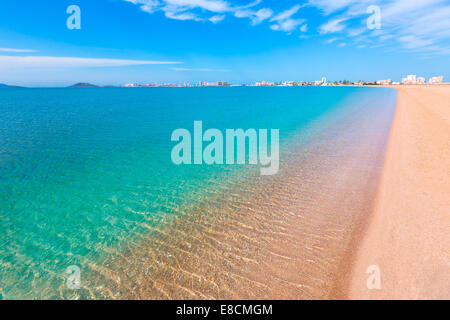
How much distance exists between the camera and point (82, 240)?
22.1 feet

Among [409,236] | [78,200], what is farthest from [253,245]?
[78,200]

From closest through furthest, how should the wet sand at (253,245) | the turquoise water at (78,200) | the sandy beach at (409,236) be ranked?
the sandy beach at (409,236), the wet sand at (253,245), the turquoise water at (78,200)

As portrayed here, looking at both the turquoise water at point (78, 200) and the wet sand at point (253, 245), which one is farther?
the turquoise water at point (78, 200)

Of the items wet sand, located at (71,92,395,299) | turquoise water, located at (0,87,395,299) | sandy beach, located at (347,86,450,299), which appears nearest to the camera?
sandy beach, located at (347,86,450,299)

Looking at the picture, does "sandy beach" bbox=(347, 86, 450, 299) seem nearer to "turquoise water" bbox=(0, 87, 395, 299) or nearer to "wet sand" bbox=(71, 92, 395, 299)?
"wet sand" bbox=(71, 92, 395, 299)

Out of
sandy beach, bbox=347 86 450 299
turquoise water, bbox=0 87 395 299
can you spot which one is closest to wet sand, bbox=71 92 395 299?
sandy beach, bbox=347 86 450 299

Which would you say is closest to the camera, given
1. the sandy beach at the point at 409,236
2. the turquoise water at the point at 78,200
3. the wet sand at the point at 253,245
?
the sandy beach at the point at 409,236

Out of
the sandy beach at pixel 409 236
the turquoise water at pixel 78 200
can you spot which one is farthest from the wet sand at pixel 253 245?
the turquoise water at pixel 78 200

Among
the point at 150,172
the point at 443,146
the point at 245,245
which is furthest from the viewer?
the point at 443,146

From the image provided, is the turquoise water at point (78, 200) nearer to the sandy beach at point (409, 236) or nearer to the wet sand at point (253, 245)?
the wet sand at point (253, 245)

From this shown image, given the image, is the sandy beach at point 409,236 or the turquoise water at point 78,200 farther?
the turquoise water at point 78,200
